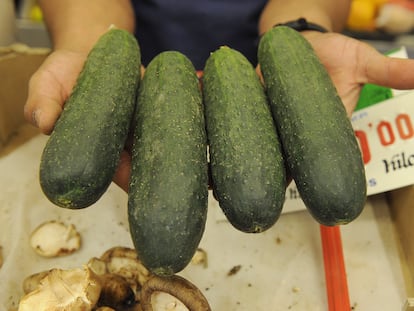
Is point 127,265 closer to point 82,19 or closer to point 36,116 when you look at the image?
point 36,116

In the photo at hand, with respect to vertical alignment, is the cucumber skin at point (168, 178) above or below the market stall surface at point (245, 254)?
above

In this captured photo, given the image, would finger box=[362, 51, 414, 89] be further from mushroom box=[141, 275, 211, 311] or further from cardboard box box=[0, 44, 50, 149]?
cardboard box box=[0, 44, 50, 149]

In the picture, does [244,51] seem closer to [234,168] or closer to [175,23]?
[175,23]

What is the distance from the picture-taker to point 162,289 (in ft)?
2.75

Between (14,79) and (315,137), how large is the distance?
809 mm

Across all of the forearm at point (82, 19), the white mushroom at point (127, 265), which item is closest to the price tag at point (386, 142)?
the white mushroom at point (127, 265)

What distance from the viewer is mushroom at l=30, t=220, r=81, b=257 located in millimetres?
1052

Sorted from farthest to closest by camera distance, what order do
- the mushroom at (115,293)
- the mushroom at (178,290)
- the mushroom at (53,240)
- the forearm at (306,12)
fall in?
1. the forearm at (306,12)
2. the mushroom at (53,240)
3. the mushroom at (115,293)
4. the mushroom at (178,290)

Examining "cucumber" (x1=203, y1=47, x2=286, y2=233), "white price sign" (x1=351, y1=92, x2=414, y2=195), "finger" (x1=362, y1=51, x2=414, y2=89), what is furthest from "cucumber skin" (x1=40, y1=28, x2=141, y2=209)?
"white price sign" (x1=351, y1=92, x2=414, y2=195)

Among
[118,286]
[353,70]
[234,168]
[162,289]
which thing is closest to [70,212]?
[118,286]

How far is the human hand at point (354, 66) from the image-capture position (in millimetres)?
962

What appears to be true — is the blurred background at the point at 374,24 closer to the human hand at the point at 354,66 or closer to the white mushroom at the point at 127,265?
the human hand at the point at 354,66

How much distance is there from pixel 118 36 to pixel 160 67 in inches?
5.6

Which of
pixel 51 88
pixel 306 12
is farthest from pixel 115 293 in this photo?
pixel 306 12
